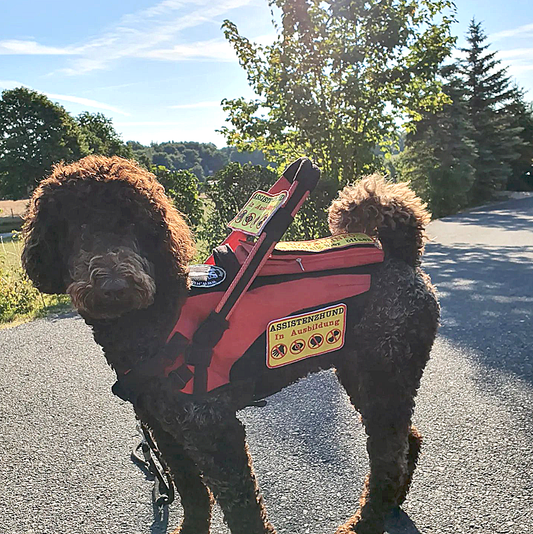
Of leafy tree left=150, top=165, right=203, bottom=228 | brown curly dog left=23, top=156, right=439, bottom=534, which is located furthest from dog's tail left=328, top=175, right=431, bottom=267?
leafy tree left=150, top=165, right=203, bottom=228

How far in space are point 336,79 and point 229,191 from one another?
155 inches

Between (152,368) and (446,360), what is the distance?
3308mm

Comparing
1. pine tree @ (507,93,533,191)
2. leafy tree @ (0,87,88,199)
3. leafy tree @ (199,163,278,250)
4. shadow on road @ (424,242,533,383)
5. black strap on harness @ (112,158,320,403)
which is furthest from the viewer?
leafy tree @ (0,87,88,199)

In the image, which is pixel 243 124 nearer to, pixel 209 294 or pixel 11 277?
pixel 11 277

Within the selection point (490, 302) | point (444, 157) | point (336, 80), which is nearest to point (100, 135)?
point (444, 157)

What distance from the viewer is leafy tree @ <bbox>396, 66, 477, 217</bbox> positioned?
76.3 ft

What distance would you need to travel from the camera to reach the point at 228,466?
1.92m

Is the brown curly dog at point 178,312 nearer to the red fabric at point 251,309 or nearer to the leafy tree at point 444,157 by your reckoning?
the red fabric at point 251,309

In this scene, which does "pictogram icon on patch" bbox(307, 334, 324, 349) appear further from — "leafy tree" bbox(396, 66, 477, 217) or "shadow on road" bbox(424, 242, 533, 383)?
"leafy tree" bbox(396, 66, 477, 217)

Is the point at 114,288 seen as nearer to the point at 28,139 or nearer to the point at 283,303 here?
the point at 283,303

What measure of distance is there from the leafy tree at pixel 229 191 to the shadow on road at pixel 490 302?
10.9 feet

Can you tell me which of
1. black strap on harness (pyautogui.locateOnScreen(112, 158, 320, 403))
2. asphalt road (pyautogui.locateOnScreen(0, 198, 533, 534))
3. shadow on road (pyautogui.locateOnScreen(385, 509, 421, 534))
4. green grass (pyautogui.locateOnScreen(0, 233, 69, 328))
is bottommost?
shadow on road (pyautogui.locateOnScreen(385, 509, 421, 534))

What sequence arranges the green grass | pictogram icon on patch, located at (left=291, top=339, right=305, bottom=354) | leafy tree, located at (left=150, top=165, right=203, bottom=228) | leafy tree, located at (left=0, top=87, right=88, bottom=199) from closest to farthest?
pictogram icon on patch, located at (left=291, top=339, right=305, bottom=354), the green grass, leafy tree, located at (left=150, top=165, right=203, bottom=228), leafy tree, located at (left=0, top=87, right=88, bottom=199)

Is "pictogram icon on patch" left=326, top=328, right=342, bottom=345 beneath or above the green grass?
above
